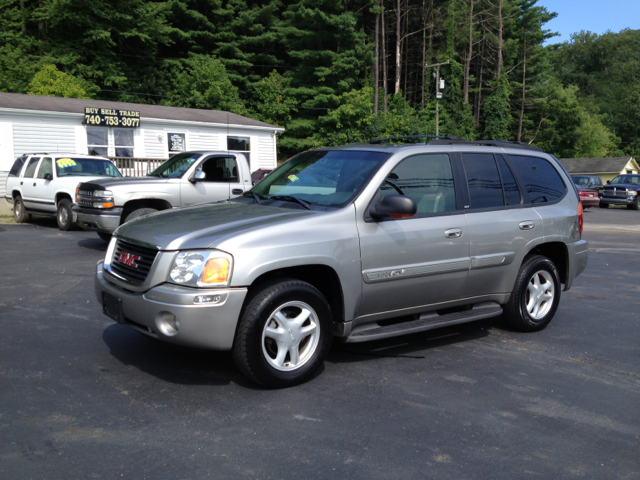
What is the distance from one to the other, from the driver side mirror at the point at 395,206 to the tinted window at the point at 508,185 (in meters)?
1.60

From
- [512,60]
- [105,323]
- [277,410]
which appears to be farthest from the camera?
[512,60]

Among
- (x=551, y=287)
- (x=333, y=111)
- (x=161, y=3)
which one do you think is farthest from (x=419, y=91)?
(x=551, y=287)

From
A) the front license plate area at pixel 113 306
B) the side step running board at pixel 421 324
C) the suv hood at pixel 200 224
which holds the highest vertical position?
the suv hood at pixel 200 224

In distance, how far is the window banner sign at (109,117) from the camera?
21.9 metres

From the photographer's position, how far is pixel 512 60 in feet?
211

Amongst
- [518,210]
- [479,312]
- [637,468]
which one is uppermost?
[518,210]

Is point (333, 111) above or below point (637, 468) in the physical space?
above

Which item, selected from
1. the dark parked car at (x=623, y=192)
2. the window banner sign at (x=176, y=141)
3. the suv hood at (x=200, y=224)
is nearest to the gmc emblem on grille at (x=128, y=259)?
the suv hood at (x=200, y=224)

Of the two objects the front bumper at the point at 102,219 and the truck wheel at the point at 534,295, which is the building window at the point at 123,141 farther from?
the truck wheel at the point at 534,295

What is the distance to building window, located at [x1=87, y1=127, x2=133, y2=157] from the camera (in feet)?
73.4

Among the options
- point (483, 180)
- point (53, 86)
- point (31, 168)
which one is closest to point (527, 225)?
point (483, 180)

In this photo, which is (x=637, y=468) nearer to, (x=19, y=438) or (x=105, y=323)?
(x=19, y=438)

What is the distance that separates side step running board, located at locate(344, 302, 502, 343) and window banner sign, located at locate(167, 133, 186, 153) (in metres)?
20.9

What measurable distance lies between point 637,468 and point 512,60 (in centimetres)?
6736
